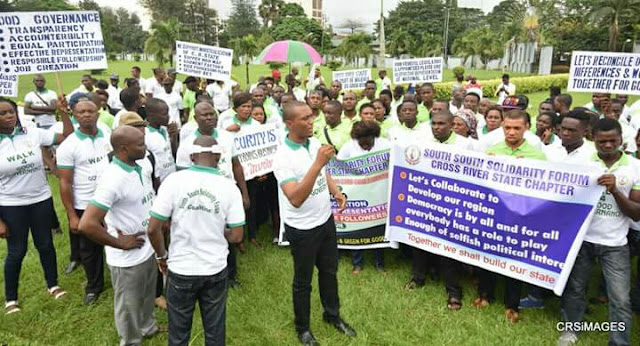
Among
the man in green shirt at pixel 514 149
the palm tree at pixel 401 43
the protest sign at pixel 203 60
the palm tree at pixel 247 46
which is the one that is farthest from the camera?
the palm tree at pixel 401 43

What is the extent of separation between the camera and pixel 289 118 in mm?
3742

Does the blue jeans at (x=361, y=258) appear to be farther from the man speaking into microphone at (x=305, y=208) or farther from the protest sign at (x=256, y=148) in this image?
the protest sign at (x=256, y=148)

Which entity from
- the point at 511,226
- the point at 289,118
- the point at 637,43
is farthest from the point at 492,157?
the point at 637,43

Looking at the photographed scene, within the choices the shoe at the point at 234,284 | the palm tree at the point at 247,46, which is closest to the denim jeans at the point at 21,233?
the shoe at the point at 234,284

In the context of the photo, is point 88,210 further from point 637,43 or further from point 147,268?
point 637,43

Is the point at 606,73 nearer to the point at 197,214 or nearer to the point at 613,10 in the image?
the point at 197,214

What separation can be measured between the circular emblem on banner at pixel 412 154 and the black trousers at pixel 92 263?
358cm

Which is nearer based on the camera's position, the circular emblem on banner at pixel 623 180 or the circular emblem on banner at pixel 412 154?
the circular emblem on banner at pixel 623 180

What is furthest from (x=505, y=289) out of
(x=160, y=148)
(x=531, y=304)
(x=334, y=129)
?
(x=160, y=148)

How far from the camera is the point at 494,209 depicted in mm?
4402

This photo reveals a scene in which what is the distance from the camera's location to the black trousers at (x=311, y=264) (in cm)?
388

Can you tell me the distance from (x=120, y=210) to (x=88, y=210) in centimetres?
28

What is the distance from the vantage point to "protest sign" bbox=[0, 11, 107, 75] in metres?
5.24

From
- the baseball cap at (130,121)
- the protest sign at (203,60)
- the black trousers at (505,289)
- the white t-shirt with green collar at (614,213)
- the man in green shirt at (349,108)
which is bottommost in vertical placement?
the black trousers at (505,289)
